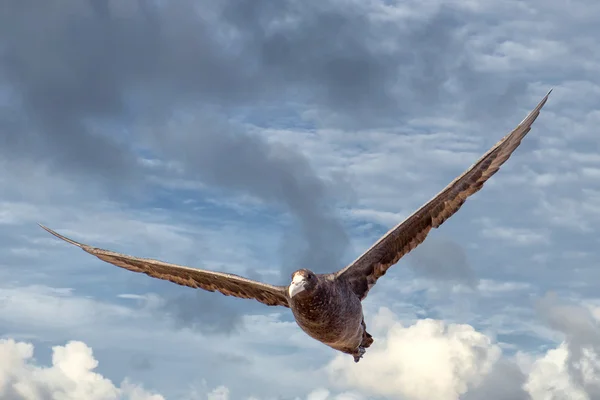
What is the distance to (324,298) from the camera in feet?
53.4

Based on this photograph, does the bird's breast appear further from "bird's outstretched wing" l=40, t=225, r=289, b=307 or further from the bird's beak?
"bird's outstretched wing" l=40, t=225, r=289, b=307

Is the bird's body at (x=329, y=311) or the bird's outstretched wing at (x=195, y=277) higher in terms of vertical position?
the bird's outstretched wing at (x=195, y=277)

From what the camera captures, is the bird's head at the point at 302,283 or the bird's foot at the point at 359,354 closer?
the bird's head at the point at 302,283

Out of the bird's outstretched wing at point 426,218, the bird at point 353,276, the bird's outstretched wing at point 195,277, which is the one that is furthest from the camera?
the bird's outstretched wing at point 195,277

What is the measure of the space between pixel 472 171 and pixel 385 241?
8.57 ft

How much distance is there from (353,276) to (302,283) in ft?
9.18

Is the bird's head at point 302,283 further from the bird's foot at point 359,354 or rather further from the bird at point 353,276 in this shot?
the bird's foot at point 359,354

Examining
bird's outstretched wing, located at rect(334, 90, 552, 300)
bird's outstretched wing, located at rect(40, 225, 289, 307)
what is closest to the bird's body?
bird's outstretched wing, located at rect(334, 90, 552, 300)

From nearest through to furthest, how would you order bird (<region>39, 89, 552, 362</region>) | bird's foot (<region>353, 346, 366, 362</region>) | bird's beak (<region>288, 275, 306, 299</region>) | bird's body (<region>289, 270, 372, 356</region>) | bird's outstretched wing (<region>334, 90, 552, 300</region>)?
1. bird's beak (<region>288, 275, 306, 299</region>)
2. bird's body (<region>289, 270, 372, 356</region>)
3. bird (<region>39, 89, 552, 362</region>)
4. bird's outstretched wing (<region>334, 90, 552, 300</region>)
5. bird's foot (<region>353, 346, 366, 362</region>)

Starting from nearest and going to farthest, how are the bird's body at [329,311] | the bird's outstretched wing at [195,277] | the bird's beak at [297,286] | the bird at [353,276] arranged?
the bird's beak at [297,286]
the bird's body at [329,311]
the bird at [353,276]
the bird's outstretched wing at [195,277]

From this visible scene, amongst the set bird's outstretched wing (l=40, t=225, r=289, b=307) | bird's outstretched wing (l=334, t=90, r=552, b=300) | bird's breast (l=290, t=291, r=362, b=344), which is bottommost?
bird's breast (l=290, t=291, r=362, b=344)

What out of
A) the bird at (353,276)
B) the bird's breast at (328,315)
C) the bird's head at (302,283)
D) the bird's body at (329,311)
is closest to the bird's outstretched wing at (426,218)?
the bird at (353,276)

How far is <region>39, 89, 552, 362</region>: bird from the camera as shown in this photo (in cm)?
1656

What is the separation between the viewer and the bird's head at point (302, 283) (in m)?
15.9
